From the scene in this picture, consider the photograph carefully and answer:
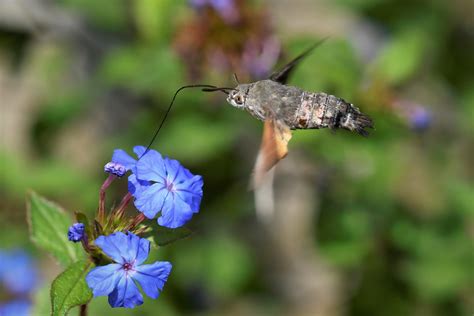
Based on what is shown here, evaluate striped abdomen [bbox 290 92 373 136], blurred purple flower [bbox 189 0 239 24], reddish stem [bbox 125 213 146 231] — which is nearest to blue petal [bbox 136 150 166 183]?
reddish stem [bbox 125 213 146 231]

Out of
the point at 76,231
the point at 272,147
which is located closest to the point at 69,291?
the point at 76,231

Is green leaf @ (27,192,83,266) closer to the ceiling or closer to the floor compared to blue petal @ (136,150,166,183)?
closer to the floor


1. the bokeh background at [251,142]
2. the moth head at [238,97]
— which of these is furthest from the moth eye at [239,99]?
the bokeh background at [251,142]

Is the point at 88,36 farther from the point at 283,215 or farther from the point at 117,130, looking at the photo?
the point at 283,215

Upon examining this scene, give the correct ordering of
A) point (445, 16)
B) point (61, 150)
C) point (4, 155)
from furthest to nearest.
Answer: point (61, 150)
point (445, 16)
point (4, 155)

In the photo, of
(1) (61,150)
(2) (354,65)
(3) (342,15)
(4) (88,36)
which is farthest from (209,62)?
(3) (342,15)

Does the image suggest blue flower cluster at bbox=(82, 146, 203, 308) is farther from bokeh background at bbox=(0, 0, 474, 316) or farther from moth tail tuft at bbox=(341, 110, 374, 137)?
bokeh background at bbox=(0, 0, 474, 316)

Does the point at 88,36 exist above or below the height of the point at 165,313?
above

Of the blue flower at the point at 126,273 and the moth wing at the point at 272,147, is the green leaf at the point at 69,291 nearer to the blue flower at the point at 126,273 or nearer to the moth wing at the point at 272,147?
the blue flower at the point at 126,273
